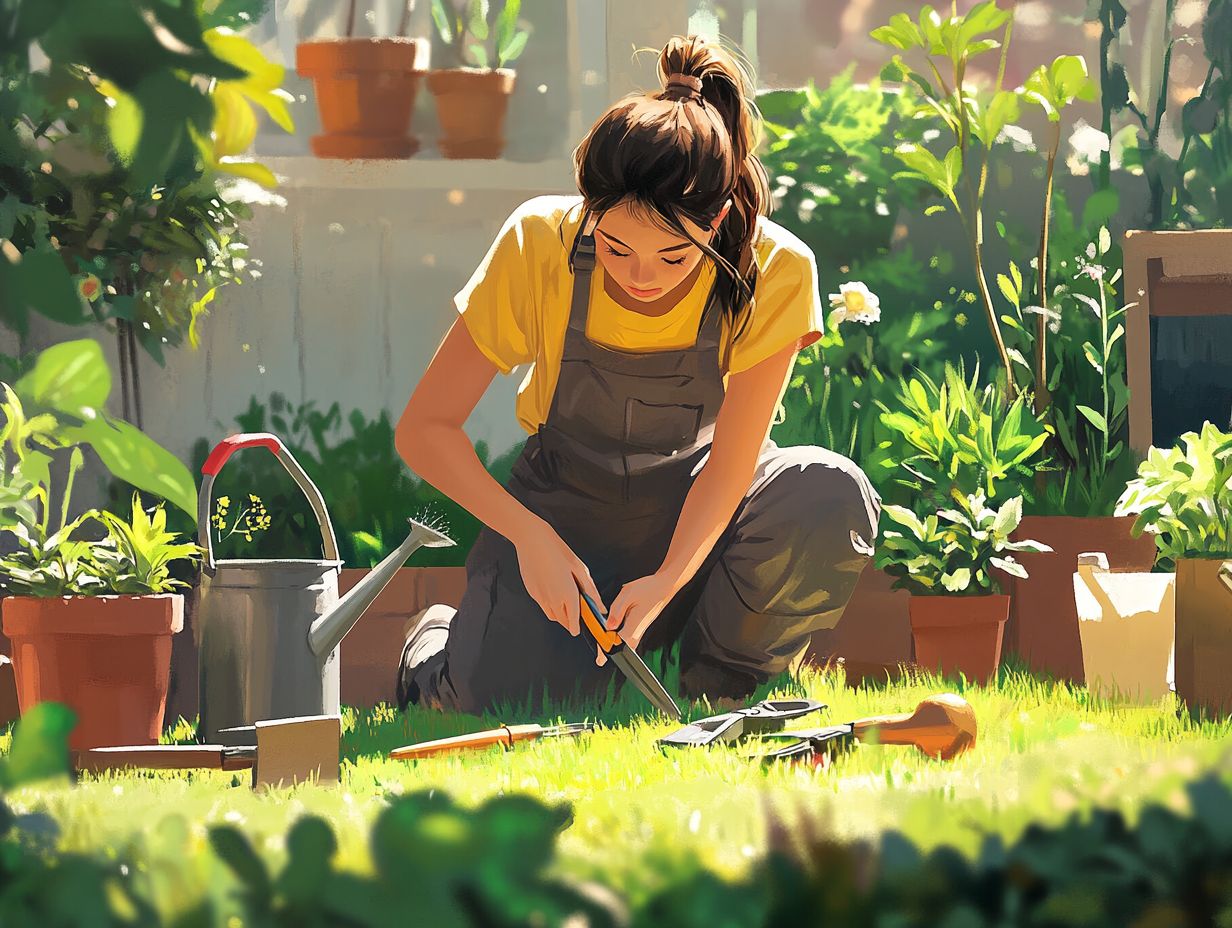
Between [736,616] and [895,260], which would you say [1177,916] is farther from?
[895,260]

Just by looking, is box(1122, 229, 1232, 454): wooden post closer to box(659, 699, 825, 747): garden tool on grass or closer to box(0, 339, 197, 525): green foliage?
box(659, 699, 825, 747): garden tool on grass

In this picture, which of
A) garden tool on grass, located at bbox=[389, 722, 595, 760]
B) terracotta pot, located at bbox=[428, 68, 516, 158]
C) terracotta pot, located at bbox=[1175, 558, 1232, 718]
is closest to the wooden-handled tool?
garden tool on grass, located at bbox=[389, 722, 595, 760]

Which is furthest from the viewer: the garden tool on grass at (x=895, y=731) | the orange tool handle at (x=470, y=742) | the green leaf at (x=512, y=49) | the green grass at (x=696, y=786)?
the green leaf at (x=512, y=49)

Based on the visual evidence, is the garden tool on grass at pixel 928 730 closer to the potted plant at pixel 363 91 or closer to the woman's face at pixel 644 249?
the woman's face at pixel 644 249

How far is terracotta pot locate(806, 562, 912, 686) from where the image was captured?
329cm

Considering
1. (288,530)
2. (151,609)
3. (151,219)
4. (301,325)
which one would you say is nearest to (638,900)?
(151,609)

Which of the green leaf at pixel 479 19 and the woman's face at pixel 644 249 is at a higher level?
the green leaf at pixel 479 19

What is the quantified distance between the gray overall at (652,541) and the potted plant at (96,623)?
0.54 meters

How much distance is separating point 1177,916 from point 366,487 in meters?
3.00

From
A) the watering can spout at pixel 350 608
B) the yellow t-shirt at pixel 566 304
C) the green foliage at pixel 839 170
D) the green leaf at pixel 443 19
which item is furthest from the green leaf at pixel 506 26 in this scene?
the watering can spout at pixel 350 608

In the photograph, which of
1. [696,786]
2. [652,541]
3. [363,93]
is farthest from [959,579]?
[363,93]

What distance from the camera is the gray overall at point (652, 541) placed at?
2818mm

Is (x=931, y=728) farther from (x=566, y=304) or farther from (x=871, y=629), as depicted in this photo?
(x=871, y=629)

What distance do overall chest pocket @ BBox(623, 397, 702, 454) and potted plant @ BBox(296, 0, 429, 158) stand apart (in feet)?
4.99
